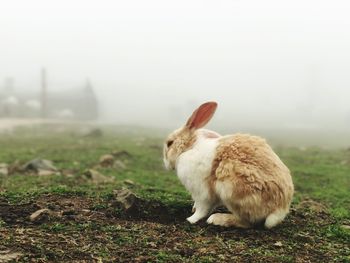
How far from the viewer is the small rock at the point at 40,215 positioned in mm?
6332

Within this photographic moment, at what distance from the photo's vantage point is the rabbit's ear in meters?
6.54

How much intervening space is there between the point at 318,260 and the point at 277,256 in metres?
0.45

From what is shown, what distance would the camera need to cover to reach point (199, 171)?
6.29m

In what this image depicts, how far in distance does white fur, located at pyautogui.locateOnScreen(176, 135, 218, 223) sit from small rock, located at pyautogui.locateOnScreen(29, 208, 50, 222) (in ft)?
5.71

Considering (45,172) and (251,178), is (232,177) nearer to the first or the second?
(251,178)

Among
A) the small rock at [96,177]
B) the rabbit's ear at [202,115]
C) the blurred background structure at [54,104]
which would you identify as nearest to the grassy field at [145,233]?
the small rock at [96,177]

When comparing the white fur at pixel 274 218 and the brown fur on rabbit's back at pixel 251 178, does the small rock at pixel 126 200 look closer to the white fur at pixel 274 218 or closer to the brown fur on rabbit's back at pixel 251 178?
the brown fur on rabbit's back at pixel 251 178

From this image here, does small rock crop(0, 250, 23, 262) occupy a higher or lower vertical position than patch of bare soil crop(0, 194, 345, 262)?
higher

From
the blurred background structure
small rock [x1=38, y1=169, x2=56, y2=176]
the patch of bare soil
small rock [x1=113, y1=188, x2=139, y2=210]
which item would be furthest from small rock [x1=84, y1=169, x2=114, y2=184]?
the blurred background structure

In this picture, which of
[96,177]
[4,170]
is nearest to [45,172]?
[4,170]

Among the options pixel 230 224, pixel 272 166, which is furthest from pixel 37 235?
pixel 272 166

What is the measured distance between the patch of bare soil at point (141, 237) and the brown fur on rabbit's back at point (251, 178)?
35 centimetres

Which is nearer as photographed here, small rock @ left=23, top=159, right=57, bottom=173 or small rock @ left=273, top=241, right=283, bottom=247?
small rock @ left=273, top=241, right=283, bottom=247

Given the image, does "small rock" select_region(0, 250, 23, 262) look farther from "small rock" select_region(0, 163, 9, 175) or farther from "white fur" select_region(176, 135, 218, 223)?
"small rock" select_region(0, 163, 9, 175)
